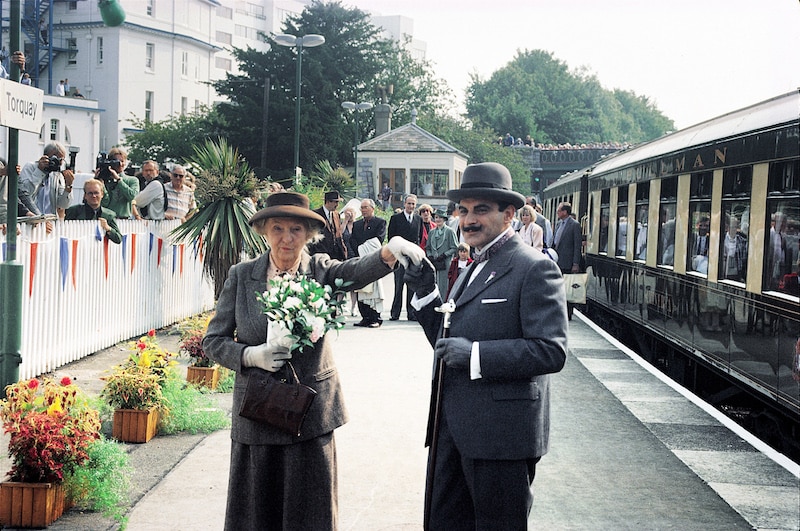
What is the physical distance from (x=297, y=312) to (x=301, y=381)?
0.41 meters

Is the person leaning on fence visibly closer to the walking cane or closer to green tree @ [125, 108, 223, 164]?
the walking cane

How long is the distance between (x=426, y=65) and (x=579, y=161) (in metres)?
24.0

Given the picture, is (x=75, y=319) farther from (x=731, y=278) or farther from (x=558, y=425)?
(x=731, y=278)

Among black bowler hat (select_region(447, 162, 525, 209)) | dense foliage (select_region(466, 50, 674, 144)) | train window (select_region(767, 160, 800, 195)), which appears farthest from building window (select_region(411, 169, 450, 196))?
black bowler hat (select_region(447, 162, 525, 209))

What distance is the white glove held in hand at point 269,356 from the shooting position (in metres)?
4.30

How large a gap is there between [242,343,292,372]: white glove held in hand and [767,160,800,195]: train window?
5.15 m

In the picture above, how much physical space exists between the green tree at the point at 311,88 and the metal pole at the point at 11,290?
47371mm

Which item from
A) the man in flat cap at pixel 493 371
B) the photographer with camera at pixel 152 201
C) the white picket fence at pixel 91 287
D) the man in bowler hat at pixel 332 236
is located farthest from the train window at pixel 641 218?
the man in flat cap at pixel 493 371

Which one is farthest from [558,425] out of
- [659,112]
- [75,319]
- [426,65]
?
[659,112]

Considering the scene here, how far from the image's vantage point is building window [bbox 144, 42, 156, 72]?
7243cm

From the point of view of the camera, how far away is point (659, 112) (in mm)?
148125

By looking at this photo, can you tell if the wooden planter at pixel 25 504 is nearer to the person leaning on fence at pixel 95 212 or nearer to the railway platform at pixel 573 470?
the railway platform at pixel 573 470

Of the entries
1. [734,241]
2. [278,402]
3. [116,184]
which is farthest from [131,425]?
[116,184]

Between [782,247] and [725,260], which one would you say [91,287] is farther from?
[782,247]
